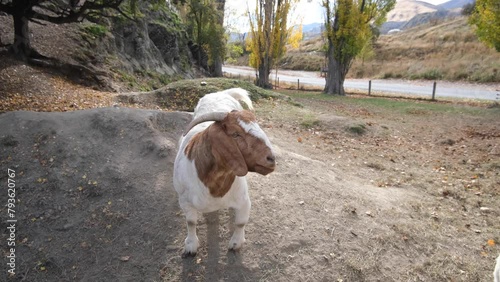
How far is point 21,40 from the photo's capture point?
10.2 meters

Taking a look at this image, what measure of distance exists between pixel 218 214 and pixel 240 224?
815mm

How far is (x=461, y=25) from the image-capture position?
172ft

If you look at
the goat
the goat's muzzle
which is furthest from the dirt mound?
the goat's muzzle

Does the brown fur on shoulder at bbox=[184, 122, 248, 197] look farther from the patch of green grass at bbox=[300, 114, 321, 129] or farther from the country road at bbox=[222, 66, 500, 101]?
the country road at bbox=[222, 66, 500, 101]

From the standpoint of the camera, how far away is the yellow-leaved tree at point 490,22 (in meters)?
14.2

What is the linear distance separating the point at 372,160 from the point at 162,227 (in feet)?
17.9

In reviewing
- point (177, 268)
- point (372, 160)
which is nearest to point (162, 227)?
point (177, 268)

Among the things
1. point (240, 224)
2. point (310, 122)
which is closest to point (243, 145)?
point (240, 224)

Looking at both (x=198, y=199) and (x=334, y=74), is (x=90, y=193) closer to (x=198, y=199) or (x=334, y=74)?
(x=198, y=199)

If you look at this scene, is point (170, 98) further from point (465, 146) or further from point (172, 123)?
point (465, 146)

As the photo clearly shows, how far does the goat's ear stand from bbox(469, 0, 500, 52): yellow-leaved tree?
1652cm

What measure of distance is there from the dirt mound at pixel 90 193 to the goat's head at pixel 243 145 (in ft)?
5.80

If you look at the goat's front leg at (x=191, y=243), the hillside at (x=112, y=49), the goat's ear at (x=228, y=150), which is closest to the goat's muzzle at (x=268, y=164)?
the goat's ear at (x=228, y=150)

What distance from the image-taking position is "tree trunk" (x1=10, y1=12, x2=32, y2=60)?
32.7 feet
